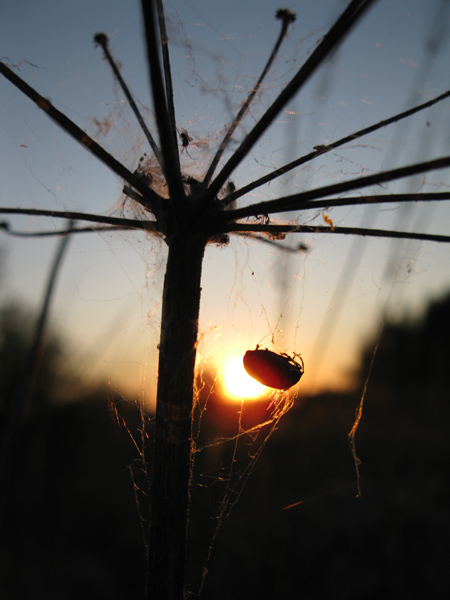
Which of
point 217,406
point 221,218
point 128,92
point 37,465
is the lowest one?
point 221,218

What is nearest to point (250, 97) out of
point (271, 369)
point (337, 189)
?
point (337, 189)

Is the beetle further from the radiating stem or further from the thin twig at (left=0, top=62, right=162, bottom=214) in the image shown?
the thin twig at (left=0, top=62, right=162, bottom=214)

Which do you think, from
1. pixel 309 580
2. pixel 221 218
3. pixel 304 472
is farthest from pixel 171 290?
pixel 304 472

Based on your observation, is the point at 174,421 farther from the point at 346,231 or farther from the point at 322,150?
the point at 322,150

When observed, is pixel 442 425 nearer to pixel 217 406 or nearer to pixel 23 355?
pixel 217 406

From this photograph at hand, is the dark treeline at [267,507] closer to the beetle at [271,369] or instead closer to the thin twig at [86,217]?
the beetle at [271,369]

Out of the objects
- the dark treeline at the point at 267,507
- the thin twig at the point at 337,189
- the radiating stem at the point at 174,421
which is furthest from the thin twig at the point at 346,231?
the dark treeline at the point at 267,507
